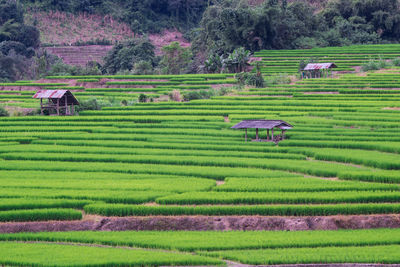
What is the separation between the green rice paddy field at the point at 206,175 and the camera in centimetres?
1330

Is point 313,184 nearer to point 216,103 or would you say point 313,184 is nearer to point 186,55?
point 216,103

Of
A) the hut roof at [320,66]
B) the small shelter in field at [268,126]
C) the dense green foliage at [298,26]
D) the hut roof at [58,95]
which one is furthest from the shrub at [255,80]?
the small shelter in field at [268,126]

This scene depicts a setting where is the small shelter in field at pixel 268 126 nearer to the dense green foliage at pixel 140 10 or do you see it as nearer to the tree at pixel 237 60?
the tree at pixel 237 60

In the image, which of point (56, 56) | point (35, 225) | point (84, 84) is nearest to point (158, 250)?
point (35, 225)

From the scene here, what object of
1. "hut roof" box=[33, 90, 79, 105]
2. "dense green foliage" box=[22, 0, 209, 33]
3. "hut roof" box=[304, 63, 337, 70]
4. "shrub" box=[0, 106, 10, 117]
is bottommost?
"shrub" box=[0, 106, 10, 117]

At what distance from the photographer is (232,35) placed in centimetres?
5781

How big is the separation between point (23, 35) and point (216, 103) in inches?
Answer: 1401

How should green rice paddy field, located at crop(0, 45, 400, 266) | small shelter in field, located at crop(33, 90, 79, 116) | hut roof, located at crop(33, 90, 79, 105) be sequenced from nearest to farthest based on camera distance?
green rice paddy field, located at crop(0, 45, 400, 266)
hut roof, located at crop(33, 90, 79, 105)
small shelter in field, located at crop(33, 90, 79, 116)

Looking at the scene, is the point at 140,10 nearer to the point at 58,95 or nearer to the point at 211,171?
the point at 58,95

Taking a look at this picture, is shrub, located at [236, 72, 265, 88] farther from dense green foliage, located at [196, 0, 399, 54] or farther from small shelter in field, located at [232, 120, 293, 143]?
small shelter in field, located at [232, 120, 293, 143]

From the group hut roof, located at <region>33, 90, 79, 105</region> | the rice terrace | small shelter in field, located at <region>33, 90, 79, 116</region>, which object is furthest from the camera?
small shelter in field, located at <region>33, 90, 79, 116</region>

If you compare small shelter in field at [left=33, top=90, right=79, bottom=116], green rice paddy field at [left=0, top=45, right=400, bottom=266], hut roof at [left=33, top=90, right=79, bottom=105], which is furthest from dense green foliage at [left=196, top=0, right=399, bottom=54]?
hut roof at [left=33, top=90, right=79, bottom=105]

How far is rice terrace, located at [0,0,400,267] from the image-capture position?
1350 centimetres

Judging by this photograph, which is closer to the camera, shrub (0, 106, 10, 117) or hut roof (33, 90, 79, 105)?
hut roof (33, 90, 79, 105)
